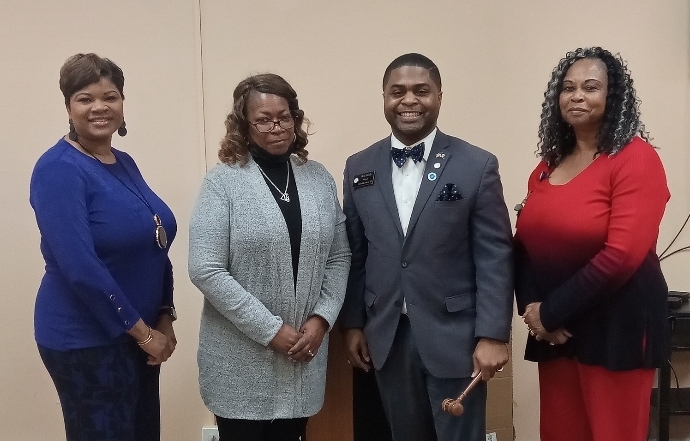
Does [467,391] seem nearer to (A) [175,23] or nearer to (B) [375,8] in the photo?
(B) [375,8]

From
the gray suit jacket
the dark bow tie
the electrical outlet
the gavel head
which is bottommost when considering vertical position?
the electrical outlet

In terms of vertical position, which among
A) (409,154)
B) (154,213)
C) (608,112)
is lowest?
(154,213)

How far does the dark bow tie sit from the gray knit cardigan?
25 cm

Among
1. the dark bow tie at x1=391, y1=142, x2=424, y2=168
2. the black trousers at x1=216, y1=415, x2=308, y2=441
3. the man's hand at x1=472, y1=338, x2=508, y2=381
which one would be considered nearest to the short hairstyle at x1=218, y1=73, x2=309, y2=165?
the dark bow tie at x1=391, y1=142, x2=424, y2=168

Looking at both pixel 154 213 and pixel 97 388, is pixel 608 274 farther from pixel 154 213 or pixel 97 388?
pixel 97 388

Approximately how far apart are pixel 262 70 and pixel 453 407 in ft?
5.62

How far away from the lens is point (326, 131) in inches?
100

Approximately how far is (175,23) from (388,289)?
5.35ft

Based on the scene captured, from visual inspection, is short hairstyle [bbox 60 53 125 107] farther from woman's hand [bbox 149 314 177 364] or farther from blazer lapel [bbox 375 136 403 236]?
blazer lapel [bbox 375 136 403 236]

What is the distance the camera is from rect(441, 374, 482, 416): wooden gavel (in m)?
1.49

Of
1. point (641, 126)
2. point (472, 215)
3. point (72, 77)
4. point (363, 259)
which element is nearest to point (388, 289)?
point (363, 259)

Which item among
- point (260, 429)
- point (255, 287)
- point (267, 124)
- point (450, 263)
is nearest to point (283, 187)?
point (267, 124)

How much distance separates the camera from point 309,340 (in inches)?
62.0

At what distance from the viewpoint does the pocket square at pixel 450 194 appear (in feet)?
5.06
